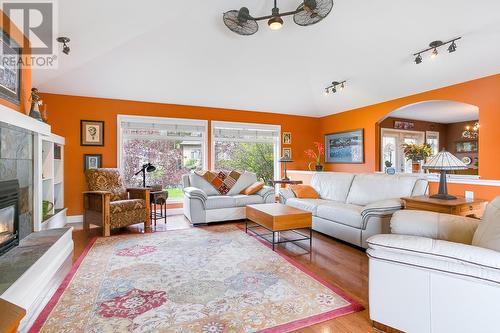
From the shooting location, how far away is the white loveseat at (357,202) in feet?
9.60

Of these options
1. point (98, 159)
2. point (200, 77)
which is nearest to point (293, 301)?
point (200, 77)

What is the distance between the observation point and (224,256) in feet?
9.39

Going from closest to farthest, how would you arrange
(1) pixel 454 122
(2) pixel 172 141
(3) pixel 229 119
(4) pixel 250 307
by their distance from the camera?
(4) pixel 250 307
(2) pixel 172 141
(3) pixel 229 119
(1) pixel 454 122

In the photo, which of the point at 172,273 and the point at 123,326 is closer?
the point at 123,326

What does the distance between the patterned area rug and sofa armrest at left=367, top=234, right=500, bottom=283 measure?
2.04 ft

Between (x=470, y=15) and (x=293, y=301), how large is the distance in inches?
145

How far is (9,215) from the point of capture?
2250 millimetres

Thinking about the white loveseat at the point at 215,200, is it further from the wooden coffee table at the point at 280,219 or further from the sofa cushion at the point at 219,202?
the wooden coffee table at the point at 280,219

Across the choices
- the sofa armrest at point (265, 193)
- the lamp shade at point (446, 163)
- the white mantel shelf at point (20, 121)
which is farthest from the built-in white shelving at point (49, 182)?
the lamp shade at point (446, 163)

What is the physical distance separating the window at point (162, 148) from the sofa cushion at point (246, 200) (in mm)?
1341

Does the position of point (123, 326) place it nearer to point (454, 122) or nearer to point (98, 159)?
point (98, 159)

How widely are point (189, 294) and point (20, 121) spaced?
2.26 m

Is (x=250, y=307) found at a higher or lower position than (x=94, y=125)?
lower

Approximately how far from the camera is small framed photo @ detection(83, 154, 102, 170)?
457cm
